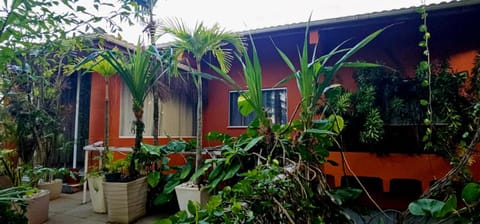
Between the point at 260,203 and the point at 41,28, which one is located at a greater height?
the point at 41,28

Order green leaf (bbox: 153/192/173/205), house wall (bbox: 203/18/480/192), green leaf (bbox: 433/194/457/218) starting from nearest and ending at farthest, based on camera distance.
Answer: green leaf (bbox: 433/194/457/218) → green leaf (bbox: 153/192/173/205) → house wall (bbox: 203/18/480/192)

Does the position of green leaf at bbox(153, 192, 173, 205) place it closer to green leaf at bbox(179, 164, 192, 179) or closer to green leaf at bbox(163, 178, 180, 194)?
green leaf at bbox(163, 178, 180, 194)

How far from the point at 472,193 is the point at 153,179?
3068 millimetres

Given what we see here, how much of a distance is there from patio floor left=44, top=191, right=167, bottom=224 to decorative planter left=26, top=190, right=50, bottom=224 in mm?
117

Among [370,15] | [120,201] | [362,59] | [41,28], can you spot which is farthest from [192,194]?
[362,59]

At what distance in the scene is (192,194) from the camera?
287 cm

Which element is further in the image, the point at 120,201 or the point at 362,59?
the point at 362,59

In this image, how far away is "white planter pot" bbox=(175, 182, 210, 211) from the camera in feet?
9.34

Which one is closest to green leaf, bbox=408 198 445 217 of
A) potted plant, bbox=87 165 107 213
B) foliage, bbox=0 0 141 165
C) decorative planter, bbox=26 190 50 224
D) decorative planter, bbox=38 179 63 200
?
foliage, bbox=0 0 141 165

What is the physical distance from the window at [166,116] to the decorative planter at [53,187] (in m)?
1.26

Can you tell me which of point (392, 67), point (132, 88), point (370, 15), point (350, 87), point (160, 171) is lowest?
point (160, 171)

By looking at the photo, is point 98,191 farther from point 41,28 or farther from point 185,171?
point 41,28

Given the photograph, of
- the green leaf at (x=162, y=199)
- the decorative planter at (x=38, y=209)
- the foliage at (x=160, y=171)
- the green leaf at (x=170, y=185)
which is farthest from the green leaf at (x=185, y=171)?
the decorative planter at (x=38, y=209)

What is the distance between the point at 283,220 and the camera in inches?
39.1
